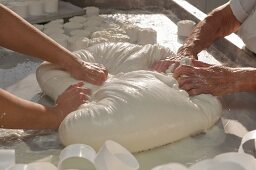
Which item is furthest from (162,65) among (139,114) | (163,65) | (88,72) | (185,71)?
(139,114)

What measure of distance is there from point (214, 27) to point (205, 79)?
682mm

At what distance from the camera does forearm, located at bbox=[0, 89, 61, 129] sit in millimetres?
1899

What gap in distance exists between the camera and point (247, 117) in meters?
2.16

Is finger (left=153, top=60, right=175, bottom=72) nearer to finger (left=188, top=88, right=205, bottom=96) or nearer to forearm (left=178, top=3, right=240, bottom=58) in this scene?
finger (left=188, top=88, right=205, bottom=96)

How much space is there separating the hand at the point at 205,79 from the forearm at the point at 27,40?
0.56 m

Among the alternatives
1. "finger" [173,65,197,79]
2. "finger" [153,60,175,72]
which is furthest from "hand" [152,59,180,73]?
"finger" [173,65,197,79]

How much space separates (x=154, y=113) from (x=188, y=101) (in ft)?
0.67

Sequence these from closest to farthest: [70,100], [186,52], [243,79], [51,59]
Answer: [70,100], [243,79], [51,59], [186,52]

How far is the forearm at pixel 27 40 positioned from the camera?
2247 millimetres

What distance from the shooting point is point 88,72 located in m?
2.25

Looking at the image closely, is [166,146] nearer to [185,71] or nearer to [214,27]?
[185,71]

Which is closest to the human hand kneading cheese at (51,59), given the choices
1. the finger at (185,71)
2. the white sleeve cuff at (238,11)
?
the finger at (185,71)

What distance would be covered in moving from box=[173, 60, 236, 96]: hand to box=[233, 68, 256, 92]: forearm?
18 mm

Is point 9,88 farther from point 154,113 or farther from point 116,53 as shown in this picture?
point 154,113
